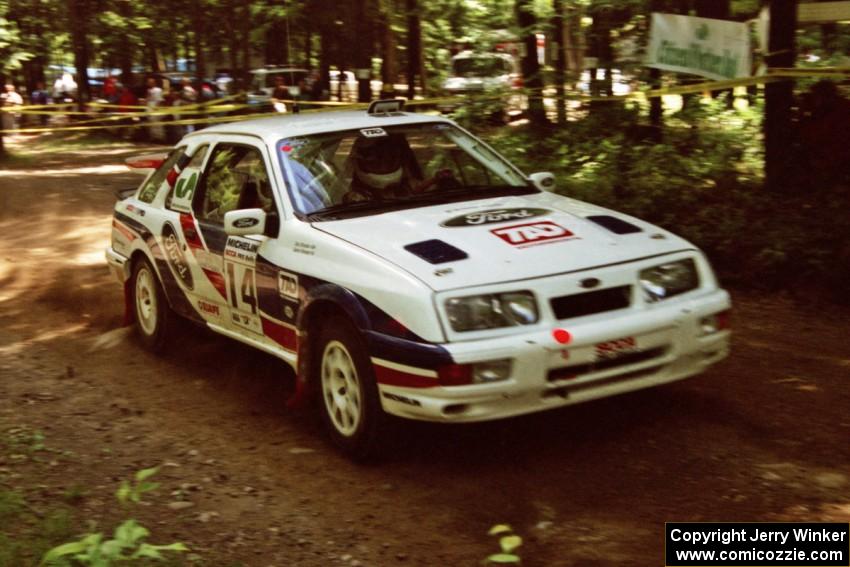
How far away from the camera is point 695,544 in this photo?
436 cm

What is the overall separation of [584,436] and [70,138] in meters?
28.7

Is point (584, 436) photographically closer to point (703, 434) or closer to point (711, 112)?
point (703, 434)

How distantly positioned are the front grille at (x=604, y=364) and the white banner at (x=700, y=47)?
243 inches

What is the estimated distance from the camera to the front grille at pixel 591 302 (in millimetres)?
5277

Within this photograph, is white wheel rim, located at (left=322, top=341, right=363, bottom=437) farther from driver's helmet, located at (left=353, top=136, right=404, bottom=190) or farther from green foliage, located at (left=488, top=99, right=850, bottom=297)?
green foliage, located at (left=488, top=99, right=850, bottom=297)

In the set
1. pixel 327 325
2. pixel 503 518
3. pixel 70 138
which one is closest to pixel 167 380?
pixel 327 325

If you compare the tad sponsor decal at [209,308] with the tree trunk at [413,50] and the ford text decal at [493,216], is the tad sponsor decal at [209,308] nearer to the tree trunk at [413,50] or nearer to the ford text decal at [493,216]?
the ford text decal at [493,216]

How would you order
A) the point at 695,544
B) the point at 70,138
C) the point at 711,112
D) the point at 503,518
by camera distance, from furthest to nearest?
the point at 70,138 → the point at 711,112 → the point at 503,518 → the point at 695,544

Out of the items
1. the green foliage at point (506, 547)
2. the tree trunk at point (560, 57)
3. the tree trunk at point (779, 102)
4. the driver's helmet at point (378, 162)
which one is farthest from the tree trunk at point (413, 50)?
the green foliage at point (506, 547)

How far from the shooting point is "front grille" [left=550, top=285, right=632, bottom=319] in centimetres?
528

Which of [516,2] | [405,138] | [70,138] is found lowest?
[70,138]

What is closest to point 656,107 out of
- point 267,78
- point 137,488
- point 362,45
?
point 137,488

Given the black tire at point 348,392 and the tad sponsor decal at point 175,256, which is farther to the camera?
the tad sponsor decal at point 175,256

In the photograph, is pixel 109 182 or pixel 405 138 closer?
pixel 405 138
